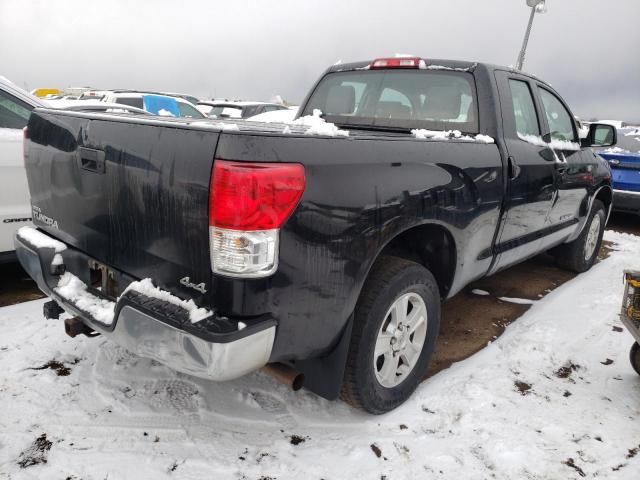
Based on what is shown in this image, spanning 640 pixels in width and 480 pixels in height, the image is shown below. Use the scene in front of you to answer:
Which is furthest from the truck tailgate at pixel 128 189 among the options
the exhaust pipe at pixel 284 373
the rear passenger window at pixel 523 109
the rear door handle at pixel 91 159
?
the rear passenger window at pixel 523 109

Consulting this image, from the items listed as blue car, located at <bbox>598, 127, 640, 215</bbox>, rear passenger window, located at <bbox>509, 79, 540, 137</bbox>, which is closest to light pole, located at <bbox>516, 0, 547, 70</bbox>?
blue car, located at <bbox>598, 127, 640, 215</bbox>

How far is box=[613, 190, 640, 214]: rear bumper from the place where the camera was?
729cm

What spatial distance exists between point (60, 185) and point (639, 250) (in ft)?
22.3

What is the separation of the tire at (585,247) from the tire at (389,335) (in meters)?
3.05

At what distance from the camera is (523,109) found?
11.9ft

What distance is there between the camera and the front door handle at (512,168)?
3.16 m

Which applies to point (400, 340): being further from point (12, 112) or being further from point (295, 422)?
point (12, 112)

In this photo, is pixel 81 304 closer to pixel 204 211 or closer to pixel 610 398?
pixel 204 211

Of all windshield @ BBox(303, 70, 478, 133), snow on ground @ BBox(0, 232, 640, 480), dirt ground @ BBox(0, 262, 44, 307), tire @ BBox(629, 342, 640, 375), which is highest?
windshield @ BBox(303, 70, 478, 133)

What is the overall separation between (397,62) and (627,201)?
18.1 feet

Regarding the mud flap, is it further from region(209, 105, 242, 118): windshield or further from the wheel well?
region(209, 105, 242, 118): windshield

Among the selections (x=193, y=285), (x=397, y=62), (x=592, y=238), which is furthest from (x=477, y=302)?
(x=193, y=285)

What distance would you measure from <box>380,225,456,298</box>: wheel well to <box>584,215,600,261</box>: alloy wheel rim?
2964 mm

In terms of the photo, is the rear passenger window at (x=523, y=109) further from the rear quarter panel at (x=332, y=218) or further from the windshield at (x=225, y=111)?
the windshield at (x=225, y=111)
